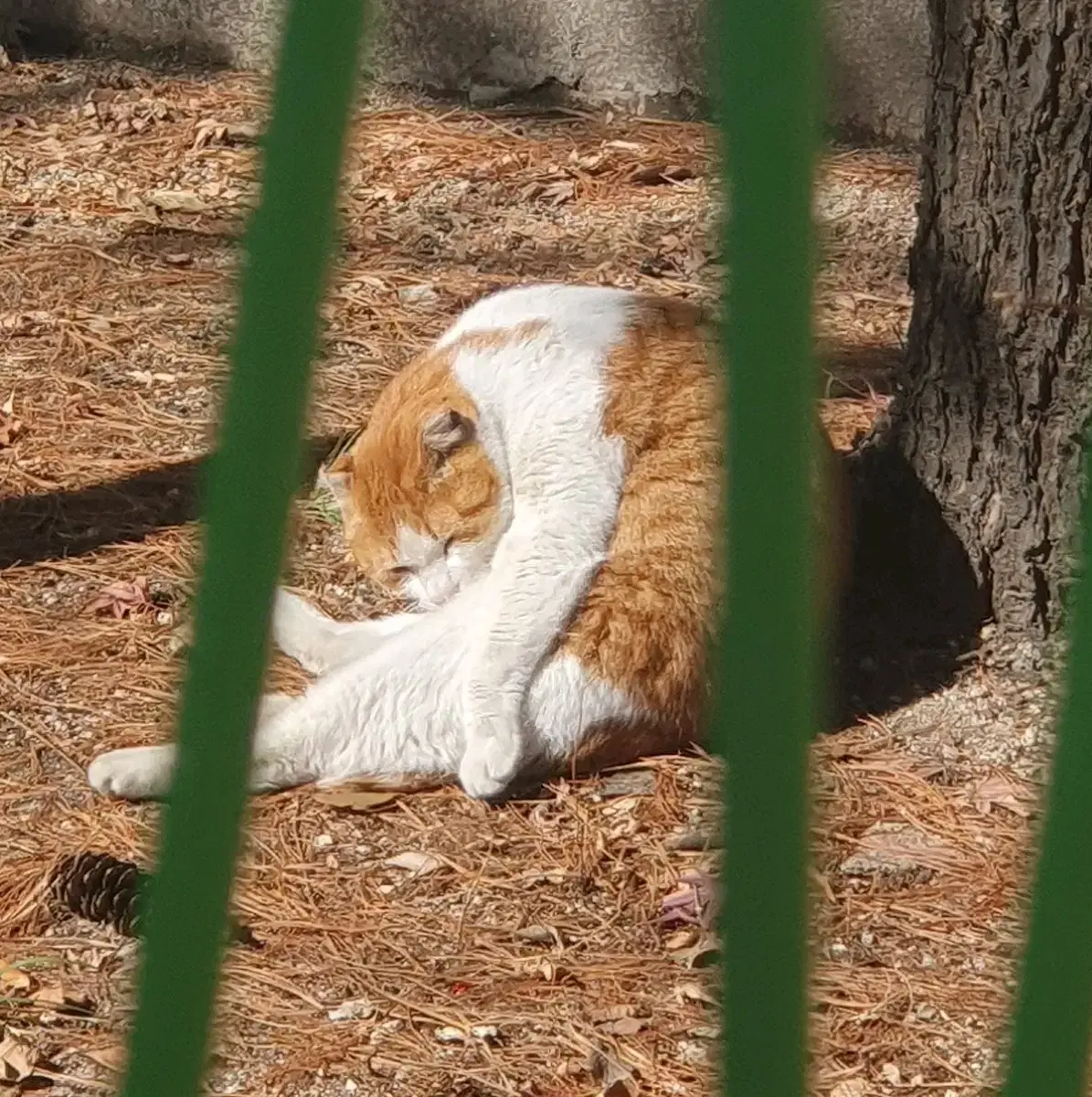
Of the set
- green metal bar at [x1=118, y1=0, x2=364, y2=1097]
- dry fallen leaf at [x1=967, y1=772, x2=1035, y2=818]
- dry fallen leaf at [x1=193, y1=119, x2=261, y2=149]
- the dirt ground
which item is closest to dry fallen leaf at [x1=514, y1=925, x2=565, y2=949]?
the dirt ground

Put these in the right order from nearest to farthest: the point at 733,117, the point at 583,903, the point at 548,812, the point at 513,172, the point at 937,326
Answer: the point at 733,117, the point at 583,903, the point at 548,812, the point at 937,326, the point at 513,172

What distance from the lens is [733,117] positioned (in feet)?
2.70

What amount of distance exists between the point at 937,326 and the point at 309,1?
9.28 ft

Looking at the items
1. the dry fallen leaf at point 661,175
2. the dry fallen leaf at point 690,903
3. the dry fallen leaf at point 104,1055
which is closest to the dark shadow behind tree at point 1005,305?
the dry fallen leaf at point 690,903

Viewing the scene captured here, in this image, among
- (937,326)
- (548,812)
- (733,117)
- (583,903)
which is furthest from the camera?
(937,326)

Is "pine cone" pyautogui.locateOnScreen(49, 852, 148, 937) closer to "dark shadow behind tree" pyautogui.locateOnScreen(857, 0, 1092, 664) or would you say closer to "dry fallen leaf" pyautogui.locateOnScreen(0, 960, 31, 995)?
"dry fallen leaf" pyautogui.locateOnScreen(0, 960, 31, 995)

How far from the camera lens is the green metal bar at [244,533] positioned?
836 millimetres

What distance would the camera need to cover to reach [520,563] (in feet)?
11.4

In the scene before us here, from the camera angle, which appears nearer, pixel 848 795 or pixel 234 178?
pixel 848 795

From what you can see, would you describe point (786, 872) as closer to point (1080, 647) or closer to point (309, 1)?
point (1080, 647)

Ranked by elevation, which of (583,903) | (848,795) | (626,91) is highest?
(626,91)

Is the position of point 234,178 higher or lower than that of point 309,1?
higher

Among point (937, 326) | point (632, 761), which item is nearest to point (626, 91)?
point (937, 326)

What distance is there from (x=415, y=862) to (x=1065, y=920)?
2.30m
